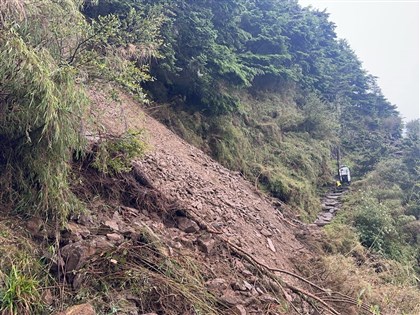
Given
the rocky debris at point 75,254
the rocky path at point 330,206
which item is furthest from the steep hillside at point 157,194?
the rocky path at point 330,206

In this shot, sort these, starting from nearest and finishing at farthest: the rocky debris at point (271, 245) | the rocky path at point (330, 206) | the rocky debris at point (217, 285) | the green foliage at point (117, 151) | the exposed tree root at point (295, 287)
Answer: the rocky debris at point (217, 285)
the green foliage at point (117, 151)
the exposed tree root at point (295, 287)
the rocky debris at point (271, 245)
the rocky path at point (330, 206)

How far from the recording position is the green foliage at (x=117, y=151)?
138 inches

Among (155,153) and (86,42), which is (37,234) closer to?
(86,42)

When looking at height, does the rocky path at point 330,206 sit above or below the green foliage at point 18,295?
above

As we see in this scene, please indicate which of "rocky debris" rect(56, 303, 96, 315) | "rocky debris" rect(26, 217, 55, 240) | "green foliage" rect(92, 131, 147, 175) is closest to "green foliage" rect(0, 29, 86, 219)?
"rocky debris" rect(26, 217, 55, 240)

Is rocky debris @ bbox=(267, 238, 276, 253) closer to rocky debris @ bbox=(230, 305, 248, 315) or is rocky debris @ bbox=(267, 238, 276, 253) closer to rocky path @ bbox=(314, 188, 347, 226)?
rocky debris @ bbox=(230, 305, 248, 315)

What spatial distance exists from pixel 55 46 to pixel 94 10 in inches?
157

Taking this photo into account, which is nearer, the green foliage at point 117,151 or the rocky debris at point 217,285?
the rocky debris at point 217,285

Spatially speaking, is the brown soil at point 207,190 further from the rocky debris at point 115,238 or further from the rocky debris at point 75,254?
the rocky debris at point 75,254

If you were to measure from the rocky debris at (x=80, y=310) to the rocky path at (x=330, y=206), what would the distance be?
7.50 meters

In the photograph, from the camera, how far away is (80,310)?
211 cm

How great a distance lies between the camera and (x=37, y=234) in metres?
2.64

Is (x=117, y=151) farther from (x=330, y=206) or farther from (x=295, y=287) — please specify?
(x=330, y=206)

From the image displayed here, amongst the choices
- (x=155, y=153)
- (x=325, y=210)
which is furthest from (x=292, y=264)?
(x=325, y=210)
